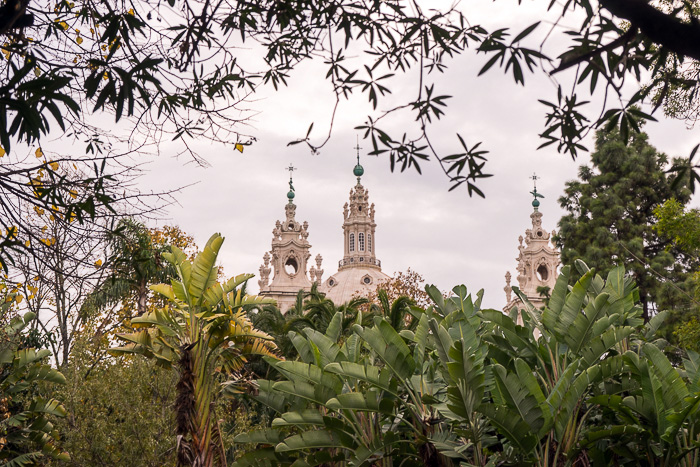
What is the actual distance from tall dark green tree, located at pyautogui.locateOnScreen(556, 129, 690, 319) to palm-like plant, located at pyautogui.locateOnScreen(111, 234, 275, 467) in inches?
818

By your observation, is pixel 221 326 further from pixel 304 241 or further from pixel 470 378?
pixel 304 241

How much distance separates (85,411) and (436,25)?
15.0 m

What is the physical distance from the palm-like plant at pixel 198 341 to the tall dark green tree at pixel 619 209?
20.8 meters

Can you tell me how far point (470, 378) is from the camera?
10.3 m

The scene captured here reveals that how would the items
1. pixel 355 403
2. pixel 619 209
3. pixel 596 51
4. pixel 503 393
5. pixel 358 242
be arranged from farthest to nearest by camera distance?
1. pixel 358 242
2. pixel 619 209
3. pixel 355 403
4. pixel 503 393
5. pixel 596 51

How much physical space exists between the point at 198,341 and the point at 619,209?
23.4m

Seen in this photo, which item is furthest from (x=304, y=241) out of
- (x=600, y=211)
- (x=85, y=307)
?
(x=85, y=307)

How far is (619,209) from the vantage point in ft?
104

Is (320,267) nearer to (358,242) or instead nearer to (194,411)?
(358,242)

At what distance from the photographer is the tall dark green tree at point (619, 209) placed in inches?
1214

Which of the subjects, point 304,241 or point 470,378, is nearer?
point 470,378

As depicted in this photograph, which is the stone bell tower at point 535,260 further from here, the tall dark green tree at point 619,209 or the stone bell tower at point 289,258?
the tall dark green tree at point 619,209

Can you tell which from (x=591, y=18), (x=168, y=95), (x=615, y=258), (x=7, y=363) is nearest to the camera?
(x=591, y=18)

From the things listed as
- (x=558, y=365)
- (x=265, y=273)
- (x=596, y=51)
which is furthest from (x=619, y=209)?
(x=265, y=273)
